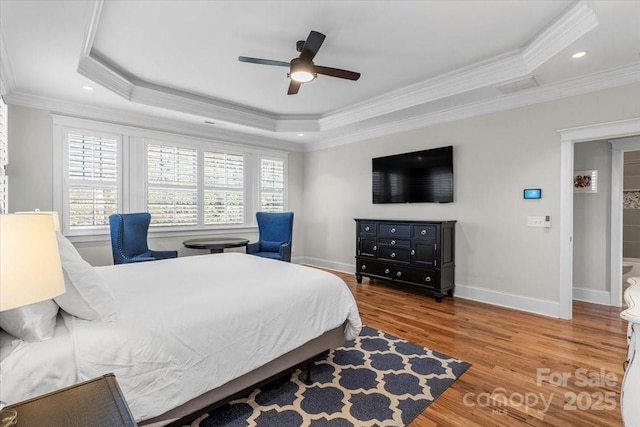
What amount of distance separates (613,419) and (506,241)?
2.36 metres

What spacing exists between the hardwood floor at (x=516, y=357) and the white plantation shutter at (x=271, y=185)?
2.80 m

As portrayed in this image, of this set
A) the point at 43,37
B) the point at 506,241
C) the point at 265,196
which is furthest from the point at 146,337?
the point at 265,196

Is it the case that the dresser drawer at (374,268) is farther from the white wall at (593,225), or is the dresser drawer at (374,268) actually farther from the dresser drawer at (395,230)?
the white wall at (593,225)

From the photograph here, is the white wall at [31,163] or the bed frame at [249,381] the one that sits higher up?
the white wall at [31,163]

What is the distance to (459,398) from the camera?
2.09 metres

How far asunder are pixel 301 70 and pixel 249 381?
2499mm

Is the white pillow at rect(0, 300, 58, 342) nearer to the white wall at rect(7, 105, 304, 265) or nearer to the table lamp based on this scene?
the table lamp

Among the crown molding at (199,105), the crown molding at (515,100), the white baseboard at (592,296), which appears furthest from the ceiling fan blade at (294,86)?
the white baseboard at (592,296)

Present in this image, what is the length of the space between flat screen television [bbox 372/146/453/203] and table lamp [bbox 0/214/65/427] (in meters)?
4.44

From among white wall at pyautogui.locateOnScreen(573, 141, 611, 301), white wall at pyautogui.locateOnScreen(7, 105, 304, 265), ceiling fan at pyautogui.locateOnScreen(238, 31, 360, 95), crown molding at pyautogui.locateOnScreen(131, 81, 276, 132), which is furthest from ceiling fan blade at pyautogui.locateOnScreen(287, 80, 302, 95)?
white wall at pyautogui.locateOnScreen(573, 141, 611, 301)

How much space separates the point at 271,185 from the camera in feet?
20.6

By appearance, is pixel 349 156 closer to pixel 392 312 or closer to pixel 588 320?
pixel 392 312

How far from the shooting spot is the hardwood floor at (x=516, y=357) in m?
1.94

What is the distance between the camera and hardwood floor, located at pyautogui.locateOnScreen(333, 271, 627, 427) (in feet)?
6.37
